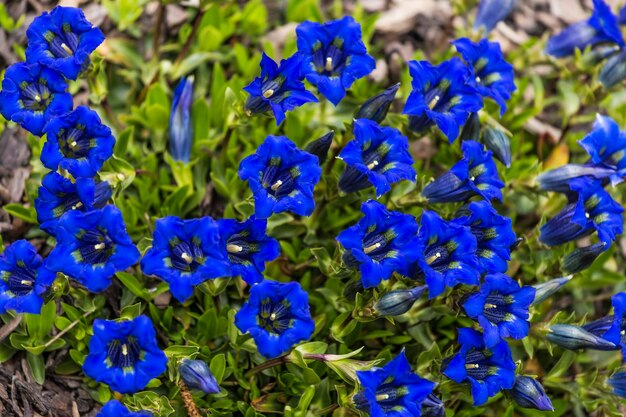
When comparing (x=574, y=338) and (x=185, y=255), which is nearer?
(x=185, y=255)

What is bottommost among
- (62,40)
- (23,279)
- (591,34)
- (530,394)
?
(530,394)

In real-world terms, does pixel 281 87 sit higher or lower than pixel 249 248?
higher

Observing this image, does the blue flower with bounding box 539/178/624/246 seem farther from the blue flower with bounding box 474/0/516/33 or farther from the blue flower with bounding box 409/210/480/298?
the blue flower with bounding box 474/0/516/33

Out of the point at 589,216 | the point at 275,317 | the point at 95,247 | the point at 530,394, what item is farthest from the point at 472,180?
the point at 95,247

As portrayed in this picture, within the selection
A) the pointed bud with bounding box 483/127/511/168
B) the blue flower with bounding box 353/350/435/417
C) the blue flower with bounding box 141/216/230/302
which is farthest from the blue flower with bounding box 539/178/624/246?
the blue flower with bounding box 141/216/230/302

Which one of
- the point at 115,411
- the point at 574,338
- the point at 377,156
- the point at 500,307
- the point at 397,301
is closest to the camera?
the point at 115,411

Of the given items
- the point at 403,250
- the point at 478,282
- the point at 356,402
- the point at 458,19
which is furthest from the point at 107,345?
the point at 458,19

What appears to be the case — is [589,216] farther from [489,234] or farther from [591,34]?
[591,34]
